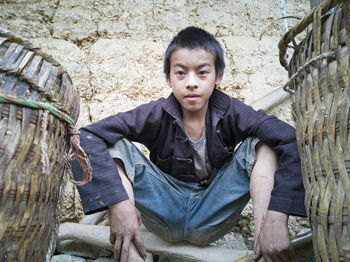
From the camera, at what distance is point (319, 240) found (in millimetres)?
689

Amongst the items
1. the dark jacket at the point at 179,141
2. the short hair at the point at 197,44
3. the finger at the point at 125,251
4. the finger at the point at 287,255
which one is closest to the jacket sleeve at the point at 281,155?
the dark jacket at the point at 179,141

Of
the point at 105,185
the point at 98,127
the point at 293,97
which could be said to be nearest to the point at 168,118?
the point at 98,127

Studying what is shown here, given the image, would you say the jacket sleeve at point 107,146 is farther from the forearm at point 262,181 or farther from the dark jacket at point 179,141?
the forearm at point 262,181

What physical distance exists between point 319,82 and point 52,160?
0.58 metres

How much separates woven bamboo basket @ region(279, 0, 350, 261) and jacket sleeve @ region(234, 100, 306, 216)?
0.24 metres

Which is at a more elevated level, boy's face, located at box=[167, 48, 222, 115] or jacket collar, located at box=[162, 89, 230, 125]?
boy's face, located at box=[167, 48, 222, 115]

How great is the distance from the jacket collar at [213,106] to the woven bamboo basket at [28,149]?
640mm

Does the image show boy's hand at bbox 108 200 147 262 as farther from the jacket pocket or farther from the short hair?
the short hair

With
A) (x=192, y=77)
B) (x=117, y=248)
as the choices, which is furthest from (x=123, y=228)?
(x=192, y=77)

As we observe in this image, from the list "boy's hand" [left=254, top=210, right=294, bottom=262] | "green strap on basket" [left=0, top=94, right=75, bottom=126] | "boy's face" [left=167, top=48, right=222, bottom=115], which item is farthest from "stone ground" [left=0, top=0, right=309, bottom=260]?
"green strap on basket" [left=0, top=94, right=75, bottom=126]

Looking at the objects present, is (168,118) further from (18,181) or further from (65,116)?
(18,181)

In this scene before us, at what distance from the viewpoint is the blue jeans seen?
49.4 inches

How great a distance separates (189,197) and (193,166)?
0.39 ft

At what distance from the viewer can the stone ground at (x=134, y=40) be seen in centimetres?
208
